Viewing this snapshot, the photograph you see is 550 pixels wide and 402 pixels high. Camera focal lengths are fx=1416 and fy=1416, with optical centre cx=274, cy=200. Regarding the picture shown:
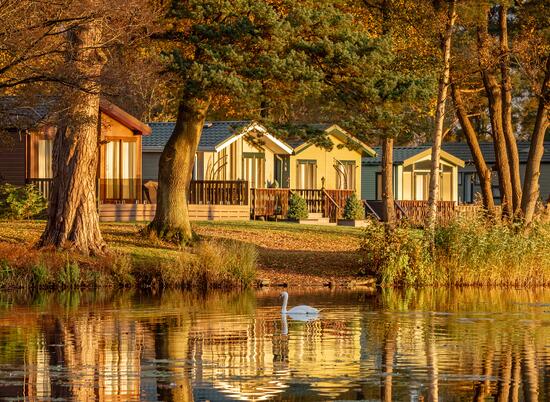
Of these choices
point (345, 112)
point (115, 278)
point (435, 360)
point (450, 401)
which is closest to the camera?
point (450, 401)

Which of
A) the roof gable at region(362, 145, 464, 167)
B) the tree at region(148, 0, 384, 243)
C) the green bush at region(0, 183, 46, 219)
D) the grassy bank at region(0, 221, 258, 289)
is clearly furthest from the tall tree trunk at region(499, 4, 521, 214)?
the roof gable at region(362, 145, 464, 167)

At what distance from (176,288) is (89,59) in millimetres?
6637

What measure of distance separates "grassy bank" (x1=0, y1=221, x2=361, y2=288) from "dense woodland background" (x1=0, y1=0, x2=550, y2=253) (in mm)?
1352

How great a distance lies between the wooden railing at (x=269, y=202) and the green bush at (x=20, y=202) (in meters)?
12.5

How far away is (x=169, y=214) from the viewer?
44.9 m

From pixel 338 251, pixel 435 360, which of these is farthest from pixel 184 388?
pixel 338 251

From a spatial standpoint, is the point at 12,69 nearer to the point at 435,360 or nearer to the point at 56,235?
the point at 56,235

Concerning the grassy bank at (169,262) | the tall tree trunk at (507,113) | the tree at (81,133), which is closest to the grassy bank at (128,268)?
the grassy bank at (169,262)

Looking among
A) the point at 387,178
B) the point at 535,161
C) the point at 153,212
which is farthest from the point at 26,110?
the point at 387,178

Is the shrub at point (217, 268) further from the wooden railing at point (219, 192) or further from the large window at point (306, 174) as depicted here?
the large window at point (306, 174)

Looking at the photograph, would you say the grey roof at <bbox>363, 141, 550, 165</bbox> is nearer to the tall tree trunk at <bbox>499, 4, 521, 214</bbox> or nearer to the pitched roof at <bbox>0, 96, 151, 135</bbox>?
the tall tree trunk at <bbox>499, 4, 521, 214</bbox>

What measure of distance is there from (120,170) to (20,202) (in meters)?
9.08

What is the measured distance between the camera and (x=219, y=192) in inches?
2419

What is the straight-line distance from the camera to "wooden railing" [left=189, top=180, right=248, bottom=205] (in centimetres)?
6094
